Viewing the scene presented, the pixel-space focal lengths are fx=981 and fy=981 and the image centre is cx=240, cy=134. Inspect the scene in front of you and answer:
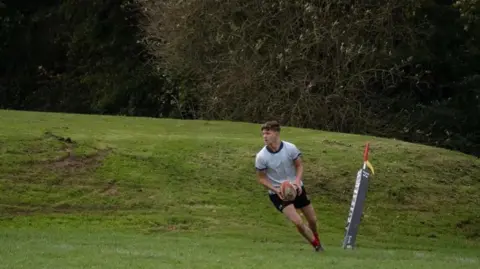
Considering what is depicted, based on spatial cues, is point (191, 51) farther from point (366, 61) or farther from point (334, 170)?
point (334, 170)

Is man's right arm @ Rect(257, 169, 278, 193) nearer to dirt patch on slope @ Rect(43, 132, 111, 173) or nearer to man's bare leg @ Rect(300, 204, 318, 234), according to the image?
man's bare leg @ Rect(300, 204, 318, 234)

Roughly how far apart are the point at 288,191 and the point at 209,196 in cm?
589

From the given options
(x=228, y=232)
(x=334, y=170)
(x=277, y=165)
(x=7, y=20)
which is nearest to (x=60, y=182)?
(x=228, y=232)

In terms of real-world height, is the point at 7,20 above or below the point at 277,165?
above

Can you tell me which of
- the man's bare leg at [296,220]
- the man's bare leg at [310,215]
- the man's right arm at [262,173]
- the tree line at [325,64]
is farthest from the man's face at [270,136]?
the tree line at [325,64]

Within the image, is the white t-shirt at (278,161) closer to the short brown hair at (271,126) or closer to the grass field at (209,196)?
the short brown hair at (271,126)

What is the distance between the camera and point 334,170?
20.0m

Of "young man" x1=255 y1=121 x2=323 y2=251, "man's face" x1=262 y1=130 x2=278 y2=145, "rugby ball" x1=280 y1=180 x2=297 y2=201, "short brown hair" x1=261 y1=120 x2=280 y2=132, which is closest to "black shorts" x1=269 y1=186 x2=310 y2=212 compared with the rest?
"young man" x1=255 y1=121 x2=323 y2=251

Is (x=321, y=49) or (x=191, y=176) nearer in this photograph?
(x=191, y=176)

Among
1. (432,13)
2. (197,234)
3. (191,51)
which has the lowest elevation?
(197,234)

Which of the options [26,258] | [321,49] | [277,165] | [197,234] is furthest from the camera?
[321,49]

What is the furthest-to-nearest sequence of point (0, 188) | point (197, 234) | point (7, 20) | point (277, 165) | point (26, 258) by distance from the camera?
point (7, 20)
point (0, 188)
point (197, 234)
point (277, 165)
point (26, 258)

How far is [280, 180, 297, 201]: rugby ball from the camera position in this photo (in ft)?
40.9

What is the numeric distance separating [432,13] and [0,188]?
776 inches
